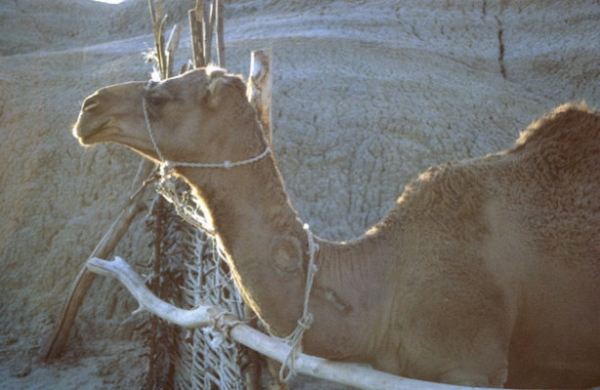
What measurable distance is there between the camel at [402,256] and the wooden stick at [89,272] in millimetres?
3309

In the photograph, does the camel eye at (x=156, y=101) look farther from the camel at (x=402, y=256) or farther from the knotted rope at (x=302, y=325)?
the knotted rope at (x=302, y=325)

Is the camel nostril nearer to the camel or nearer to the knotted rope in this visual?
the camel

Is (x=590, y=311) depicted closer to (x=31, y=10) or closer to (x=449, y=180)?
(x=449, y=180)

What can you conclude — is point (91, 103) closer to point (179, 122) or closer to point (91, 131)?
point (91, 131)

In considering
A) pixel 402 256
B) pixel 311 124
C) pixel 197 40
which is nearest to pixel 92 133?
pixel 402 256

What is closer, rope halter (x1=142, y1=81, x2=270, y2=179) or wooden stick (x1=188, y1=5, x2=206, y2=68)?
rope halter (x1=142, y1=81, x2=270, y2=179)

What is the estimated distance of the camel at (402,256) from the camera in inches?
141

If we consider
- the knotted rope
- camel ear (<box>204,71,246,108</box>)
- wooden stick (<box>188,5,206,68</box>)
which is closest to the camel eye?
camel ear (<box>204,71,246,108</box>)

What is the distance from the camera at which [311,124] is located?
8664 mm

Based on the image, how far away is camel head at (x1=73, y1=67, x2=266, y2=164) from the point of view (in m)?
3.63

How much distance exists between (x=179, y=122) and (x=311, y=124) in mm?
5084

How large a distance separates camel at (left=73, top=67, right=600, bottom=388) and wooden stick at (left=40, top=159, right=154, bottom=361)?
331 cm

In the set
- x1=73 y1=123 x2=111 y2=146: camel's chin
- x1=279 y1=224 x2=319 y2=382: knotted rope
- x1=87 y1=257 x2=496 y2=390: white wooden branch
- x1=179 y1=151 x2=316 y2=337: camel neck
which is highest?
x1=73 y1=123 x2=111 y2=146: camel's chin

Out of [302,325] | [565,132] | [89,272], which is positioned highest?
[565,132]
